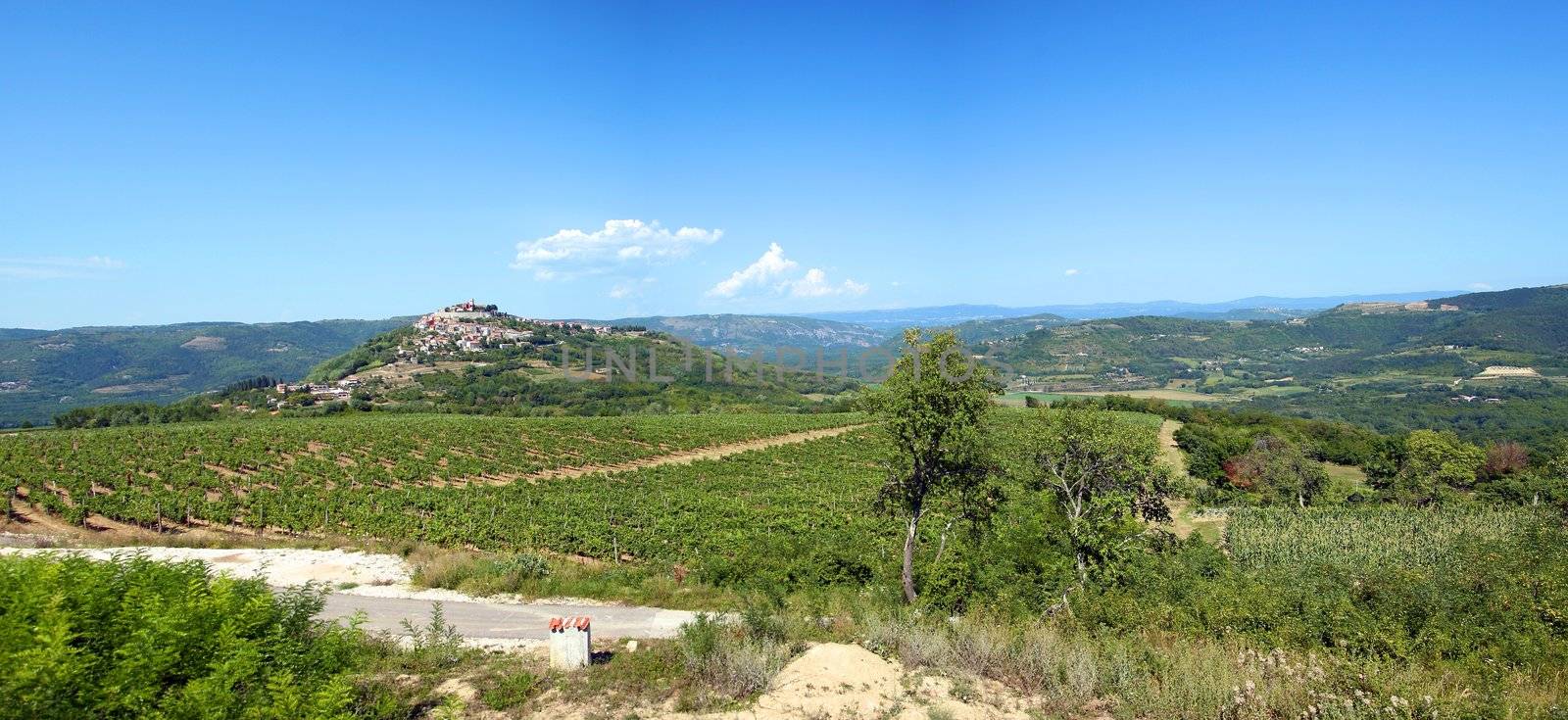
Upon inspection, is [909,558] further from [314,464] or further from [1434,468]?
[1434,468]

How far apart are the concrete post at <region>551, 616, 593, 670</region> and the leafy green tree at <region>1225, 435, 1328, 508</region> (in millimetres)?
45583

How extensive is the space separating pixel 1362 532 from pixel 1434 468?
2224cm

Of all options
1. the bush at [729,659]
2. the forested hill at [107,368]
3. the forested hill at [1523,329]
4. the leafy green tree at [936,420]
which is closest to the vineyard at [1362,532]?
the leafy green tree at [936,420]

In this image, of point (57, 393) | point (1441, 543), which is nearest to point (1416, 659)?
point (1441, 543)

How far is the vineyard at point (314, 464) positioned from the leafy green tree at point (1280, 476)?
1486 inches

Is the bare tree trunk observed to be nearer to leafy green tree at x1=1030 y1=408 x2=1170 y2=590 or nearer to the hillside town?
leafy green tree at x1=1030 y1=408 x2=1170 y2=590

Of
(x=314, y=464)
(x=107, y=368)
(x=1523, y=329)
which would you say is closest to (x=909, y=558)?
(x=314, y=464)

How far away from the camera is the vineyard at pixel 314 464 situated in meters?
25.2

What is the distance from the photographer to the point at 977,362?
41.4ft

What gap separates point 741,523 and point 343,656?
1796cm

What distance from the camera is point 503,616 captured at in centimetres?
1310

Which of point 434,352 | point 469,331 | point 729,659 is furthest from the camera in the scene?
point 469,331

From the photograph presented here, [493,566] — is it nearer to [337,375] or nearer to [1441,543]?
[1441,543]

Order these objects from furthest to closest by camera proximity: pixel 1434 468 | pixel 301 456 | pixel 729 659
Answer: pixel 1434 468 < pixel 301 456 < pixel 729 659
